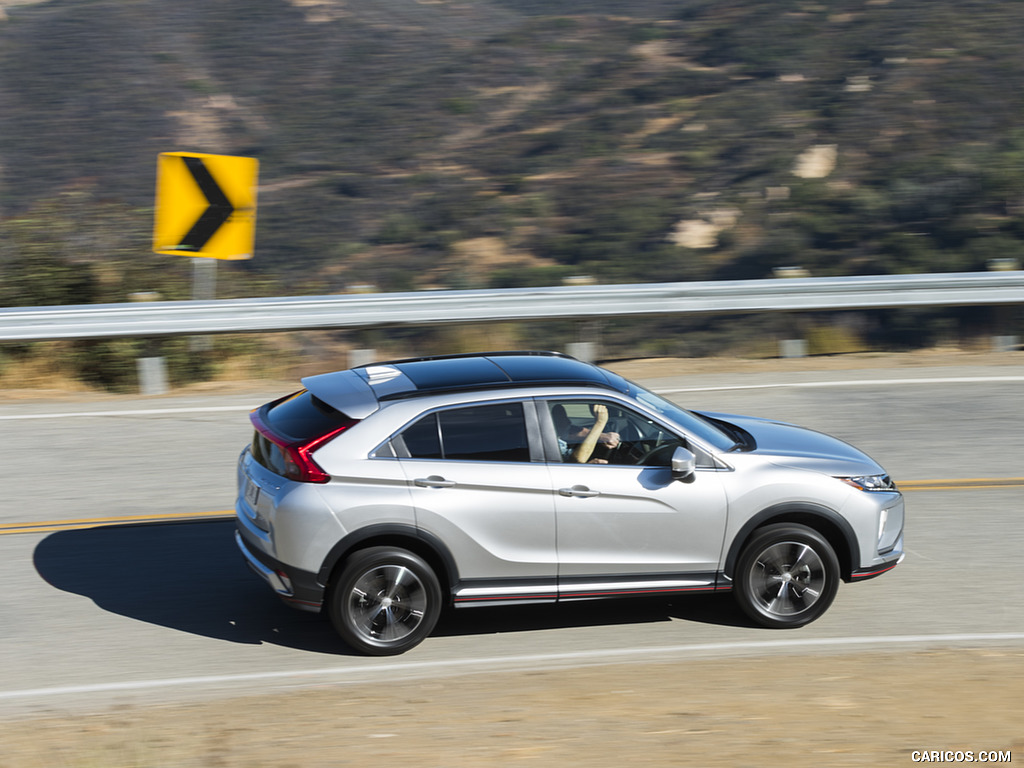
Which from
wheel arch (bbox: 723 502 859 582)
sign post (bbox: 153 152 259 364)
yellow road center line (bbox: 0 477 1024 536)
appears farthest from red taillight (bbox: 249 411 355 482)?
sign post (bbox: 153 152 259 364)

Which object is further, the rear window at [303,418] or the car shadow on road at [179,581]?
the car shadow on road at [179,581]

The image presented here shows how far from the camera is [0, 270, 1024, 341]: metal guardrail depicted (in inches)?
515

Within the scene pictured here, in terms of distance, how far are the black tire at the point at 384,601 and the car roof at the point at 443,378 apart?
0.84m

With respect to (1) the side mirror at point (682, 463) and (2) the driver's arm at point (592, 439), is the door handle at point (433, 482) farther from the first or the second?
(1) the side mirror at point (682, 463)

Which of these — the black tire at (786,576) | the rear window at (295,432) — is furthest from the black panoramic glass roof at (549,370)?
the black tire at (786,576)

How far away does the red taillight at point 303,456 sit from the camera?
621 cm

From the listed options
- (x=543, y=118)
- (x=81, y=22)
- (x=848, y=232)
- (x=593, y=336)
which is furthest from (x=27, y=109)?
(x=593, y=336)

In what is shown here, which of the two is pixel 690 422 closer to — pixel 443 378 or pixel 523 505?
pixel 523 505

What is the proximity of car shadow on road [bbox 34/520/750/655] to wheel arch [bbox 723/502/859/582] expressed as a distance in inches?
23.5

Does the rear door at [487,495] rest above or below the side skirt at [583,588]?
above

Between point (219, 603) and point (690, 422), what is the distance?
128 inches

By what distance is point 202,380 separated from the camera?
13688mm

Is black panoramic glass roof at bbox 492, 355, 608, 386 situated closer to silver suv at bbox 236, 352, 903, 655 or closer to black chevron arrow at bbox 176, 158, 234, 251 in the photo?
silver suv at bbox 236, 352, 903, 655

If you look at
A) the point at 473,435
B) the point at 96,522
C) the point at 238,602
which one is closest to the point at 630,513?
the point at 473,435
